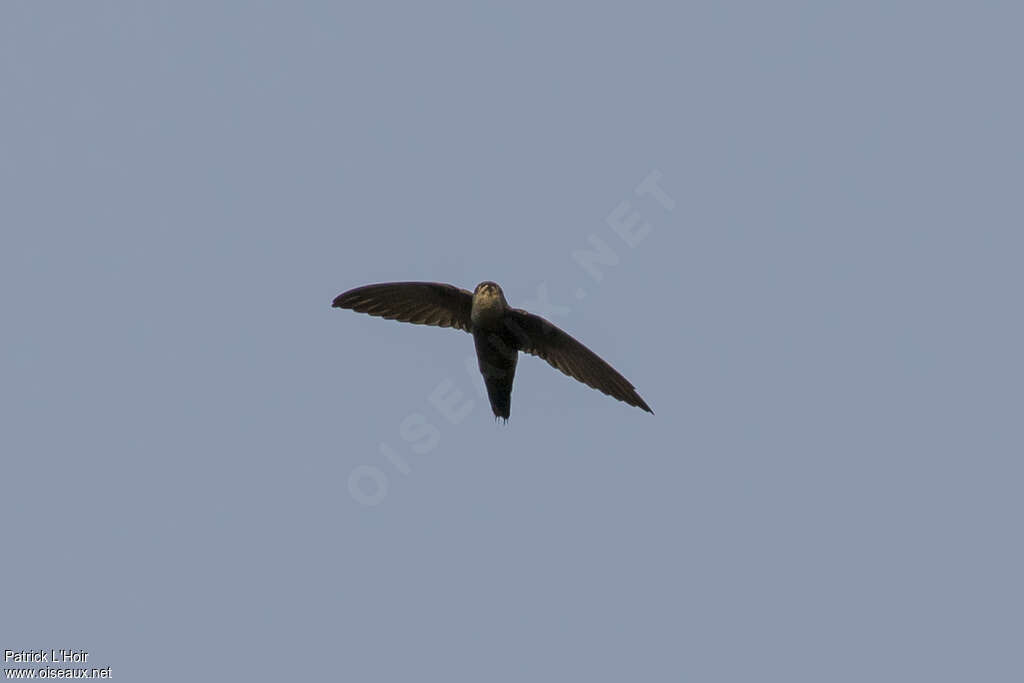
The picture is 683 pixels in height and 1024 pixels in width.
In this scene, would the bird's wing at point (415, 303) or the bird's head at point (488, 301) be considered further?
the bird's wing at point (415, 303)

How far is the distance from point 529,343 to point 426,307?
1419 millimetres

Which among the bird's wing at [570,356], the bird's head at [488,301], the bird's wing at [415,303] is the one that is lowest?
the bird's wing at [570,356]

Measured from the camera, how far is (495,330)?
2164 centimetres

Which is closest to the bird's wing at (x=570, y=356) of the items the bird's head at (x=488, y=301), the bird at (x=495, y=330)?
the bird at (x=495, y=330)

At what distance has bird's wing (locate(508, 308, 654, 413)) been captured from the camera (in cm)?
2191

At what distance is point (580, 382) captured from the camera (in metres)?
22.6

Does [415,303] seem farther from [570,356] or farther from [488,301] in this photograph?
[570,356]

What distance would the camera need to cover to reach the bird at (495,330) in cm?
2166

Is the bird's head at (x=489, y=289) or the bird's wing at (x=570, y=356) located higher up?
the bird's head at (x=489, y=289)

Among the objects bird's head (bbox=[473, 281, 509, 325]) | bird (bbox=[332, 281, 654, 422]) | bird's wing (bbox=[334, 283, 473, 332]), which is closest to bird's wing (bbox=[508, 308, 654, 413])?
bird (bbox=[332, 281, 654, 422])

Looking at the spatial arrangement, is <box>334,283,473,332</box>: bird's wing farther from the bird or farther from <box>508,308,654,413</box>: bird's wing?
<box>508,308,654,413</box>: bird's wing

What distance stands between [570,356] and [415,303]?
6.77 ft

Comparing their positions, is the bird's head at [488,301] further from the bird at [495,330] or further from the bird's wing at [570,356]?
the bird's wing at [570,356]

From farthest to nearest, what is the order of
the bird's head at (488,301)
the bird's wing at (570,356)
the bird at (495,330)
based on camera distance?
1. the bird's wing at (570,356)
2. the bird at (495,330)
3. the bird's head at (488,301)
